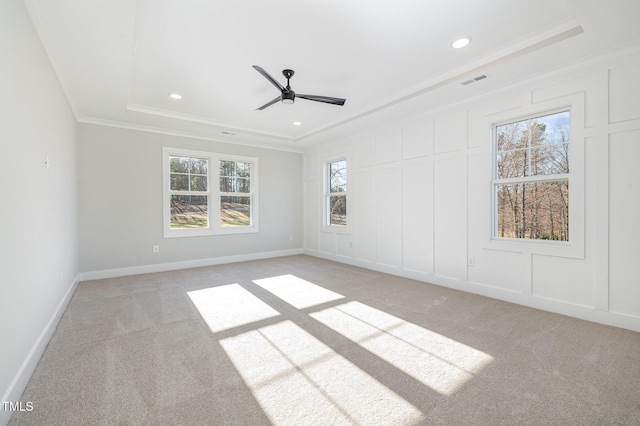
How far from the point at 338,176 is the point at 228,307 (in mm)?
3674

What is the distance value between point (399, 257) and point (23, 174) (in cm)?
447

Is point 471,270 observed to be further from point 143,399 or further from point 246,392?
point 143,399

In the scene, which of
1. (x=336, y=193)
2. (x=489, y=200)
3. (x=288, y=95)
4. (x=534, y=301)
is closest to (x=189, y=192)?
(x=336, y=193)

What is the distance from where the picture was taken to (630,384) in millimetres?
1825

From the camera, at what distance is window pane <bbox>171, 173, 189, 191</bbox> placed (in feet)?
17.4

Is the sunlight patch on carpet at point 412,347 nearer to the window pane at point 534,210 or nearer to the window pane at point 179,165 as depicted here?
the window pane at point 534,210

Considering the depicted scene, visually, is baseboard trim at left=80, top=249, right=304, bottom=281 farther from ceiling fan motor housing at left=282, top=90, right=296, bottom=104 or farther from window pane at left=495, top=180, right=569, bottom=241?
window pane at left=495, top=180, right=569, bottom=241

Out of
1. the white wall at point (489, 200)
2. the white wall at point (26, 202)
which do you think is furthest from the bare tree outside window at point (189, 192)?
the white wall at point (489, 200)

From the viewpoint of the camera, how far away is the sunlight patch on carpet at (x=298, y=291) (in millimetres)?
3449

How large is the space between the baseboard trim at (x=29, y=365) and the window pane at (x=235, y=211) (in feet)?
10.2


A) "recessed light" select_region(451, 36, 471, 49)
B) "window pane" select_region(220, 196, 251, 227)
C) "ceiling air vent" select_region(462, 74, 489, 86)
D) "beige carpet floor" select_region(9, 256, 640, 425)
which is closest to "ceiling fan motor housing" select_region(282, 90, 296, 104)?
"recessed light" select_region(451, 36, 471, 49)

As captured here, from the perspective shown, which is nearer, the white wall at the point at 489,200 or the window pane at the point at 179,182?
the white wall at the point at 489,200

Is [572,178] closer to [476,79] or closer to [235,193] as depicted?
[476,79]

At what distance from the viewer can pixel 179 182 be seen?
5359 mm
